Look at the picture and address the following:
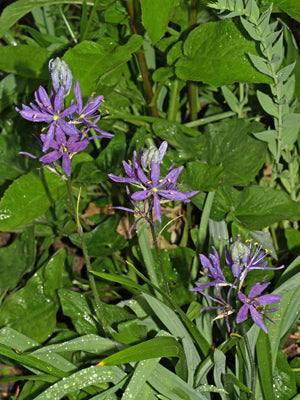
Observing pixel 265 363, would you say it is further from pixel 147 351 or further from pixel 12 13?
pixel 12 13

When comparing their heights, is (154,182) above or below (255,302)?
above

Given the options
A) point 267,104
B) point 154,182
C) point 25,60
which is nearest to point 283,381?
point 154,182

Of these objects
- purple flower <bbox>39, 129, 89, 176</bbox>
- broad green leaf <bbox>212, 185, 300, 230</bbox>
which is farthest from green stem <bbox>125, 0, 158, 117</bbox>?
purple flower <bbox>39, 129, 89, 176</bbox>

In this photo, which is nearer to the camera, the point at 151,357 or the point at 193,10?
the point at 151,357

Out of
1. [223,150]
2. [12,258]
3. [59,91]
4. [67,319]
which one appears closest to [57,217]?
[12,258]

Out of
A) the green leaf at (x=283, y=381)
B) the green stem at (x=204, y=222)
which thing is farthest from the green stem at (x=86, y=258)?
the green leaf at (x=283, y=381)

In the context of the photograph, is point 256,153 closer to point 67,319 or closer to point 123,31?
point 123,31
